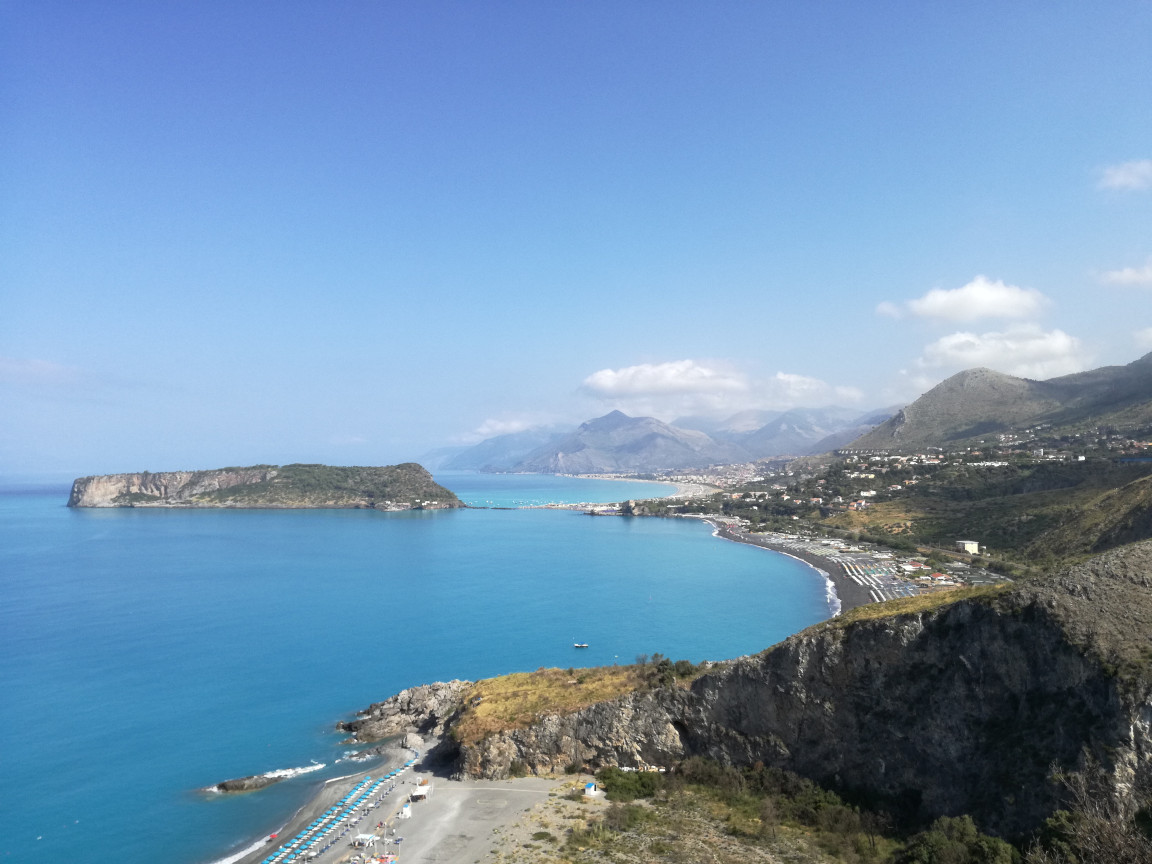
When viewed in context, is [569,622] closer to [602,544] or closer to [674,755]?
[674,755]

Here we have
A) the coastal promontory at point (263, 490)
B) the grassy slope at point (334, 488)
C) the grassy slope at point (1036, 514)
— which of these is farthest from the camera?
the grassy slope at point (334, 488)

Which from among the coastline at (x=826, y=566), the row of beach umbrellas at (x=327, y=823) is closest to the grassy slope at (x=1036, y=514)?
the coastline at (x=826, y=566)

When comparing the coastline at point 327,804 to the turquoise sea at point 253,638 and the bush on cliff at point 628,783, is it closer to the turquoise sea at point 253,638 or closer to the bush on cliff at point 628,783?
the turquoise sea at point 253,638

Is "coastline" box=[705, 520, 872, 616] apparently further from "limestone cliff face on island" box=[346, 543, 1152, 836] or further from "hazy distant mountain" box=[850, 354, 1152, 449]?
"hazy distant mountain" box=[850, 354, 1152, 449]

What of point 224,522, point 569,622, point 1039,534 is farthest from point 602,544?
point 224,522

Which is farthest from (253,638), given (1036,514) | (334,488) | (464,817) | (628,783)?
(334,488)
